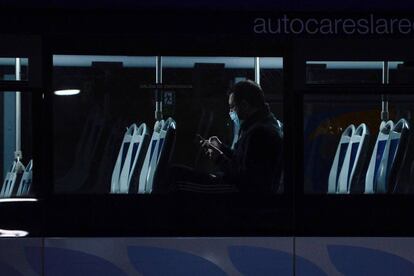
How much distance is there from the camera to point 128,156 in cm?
505

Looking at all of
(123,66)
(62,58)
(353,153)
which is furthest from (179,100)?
(353,153)

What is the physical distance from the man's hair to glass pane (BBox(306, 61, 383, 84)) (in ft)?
1.01

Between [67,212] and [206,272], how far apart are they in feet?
2.91

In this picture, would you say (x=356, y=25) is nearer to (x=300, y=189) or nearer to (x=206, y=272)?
(x=300, y=189)

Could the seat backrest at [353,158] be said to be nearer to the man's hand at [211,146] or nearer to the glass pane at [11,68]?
the man's hand at [211,146]

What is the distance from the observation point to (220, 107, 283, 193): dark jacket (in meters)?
5.07

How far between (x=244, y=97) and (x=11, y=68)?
1.37m

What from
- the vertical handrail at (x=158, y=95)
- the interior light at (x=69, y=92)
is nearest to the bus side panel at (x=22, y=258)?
the interior light at (x=69, y=92)

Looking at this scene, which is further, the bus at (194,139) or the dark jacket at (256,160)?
the dark jacket at (256,160)

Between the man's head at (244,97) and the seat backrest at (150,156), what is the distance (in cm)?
45

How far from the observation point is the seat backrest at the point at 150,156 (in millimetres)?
5027

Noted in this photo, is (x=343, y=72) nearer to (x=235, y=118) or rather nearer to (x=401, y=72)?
(x=401, y=72)

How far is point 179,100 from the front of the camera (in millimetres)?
4992

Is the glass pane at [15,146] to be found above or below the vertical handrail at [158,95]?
below
